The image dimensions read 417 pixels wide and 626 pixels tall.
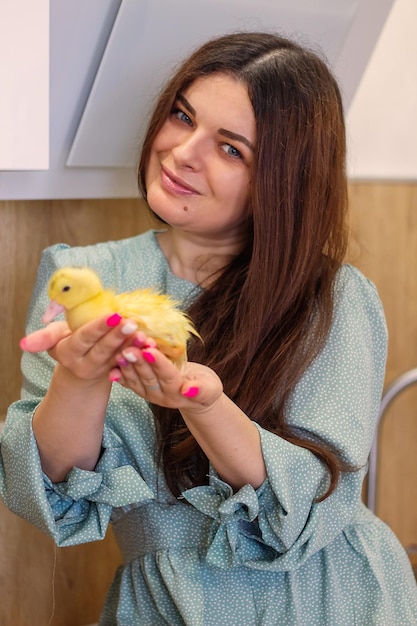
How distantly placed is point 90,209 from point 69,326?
0.59 meters

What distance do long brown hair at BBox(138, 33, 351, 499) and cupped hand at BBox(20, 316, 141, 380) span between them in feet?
0.82

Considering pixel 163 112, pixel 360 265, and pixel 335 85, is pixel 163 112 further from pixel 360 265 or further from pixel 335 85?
pixel 360 265

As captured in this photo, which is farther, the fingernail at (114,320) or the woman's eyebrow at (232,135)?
the woman's eyebrow at (232,135)

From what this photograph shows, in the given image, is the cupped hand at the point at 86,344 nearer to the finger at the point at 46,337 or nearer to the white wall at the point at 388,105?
the finger at the point at 46,337

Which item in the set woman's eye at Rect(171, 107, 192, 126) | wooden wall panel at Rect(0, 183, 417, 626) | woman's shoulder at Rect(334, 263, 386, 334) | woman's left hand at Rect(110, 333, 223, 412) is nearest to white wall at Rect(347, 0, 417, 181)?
wooden wall panel at Rect(0, 183, 417, 626)

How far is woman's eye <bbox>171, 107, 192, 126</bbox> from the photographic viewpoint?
1.14m

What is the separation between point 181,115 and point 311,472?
17.2 inches

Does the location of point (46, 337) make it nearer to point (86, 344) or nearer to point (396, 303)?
point (86, 344)

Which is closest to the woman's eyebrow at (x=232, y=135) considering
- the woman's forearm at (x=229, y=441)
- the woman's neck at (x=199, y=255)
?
the woman's neck at (x=199, y=255)

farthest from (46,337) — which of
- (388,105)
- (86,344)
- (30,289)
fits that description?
(388,105)

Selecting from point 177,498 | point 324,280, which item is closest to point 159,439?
point 177,498

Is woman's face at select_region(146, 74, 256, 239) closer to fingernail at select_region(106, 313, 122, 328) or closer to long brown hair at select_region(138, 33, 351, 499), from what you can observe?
long brown hair at select_region(138, 33, 351, 499)

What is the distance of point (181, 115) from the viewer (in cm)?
115

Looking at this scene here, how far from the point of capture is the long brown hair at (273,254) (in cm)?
111
